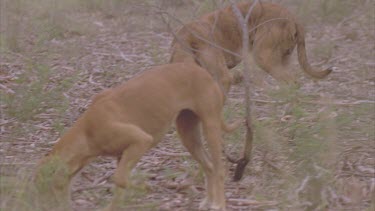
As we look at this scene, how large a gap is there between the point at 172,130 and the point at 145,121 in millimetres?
2298

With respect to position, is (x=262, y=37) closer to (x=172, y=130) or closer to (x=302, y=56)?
(x=302, y=56)

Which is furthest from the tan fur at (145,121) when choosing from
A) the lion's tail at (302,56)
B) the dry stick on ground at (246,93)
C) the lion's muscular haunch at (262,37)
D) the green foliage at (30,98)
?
the lion's tail at (302,56)

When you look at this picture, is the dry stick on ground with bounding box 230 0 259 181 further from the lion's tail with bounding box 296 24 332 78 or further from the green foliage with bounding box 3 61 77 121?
the lion's tail with bounding box 296 24 332 78

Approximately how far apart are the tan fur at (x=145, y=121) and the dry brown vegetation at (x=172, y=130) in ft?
0.72

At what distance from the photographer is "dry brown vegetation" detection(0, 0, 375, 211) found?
232 inches

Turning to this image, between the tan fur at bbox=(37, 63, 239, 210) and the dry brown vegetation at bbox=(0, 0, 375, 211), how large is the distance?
0.72 feet

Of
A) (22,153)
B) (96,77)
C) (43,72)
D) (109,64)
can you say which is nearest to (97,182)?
(22,153)

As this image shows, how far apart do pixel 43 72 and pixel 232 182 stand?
2650mm

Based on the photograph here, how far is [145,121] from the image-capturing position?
5977mm

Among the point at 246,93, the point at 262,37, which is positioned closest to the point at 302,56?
the point at 262,37

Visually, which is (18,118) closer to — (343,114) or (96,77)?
(96,77)

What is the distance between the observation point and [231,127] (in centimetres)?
624

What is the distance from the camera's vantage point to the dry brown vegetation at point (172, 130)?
5.90m

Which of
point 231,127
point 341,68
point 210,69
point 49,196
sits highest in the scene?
point 341,68
